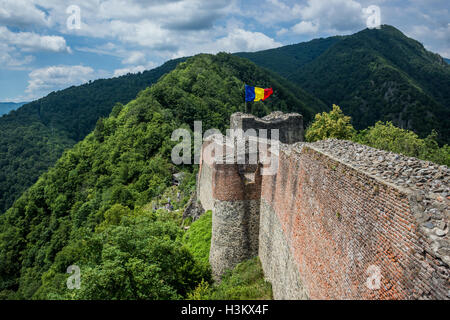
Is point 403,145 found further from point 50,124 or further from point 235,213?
point 50,124

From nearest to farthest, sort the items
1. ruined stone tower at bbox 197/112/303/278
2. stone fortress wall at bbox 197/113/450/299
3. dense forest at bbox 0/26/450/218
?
stone fortress wall at bbox 197/113/450/299 → ruined stone tower at bbox 197/112/303/278 → dense forest at bbox 0/26/450/218

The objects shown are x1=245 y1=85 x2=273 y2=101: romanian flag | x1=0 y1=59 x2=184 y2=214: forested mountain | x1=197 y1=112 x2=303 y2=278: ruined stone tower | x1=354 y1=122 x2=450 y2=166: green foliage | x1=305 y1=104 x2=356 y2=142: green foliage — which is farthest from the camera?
x1=0 y1=59 x2=184 y2=214: forested mountain

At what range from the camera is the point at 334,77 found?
116m

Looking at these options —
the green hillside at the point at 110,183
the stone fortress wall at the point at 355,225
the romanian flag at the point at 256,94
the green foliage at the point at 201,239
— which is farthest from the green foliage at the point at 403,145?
the green hillside at the point at 110,183

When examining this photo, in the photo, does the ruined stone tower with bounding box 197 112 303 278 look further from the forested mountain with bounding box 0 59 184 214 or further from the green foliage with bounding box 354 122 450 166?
the forested mountain with bounding box 0 59 184 214

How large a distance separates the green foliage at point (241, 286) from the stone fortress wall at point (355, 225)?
68cm

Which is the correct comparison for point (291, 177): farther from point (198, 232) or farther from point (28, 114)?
point (28, 114)

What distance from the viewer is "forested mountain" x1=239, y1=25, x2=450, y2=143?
7231 cm

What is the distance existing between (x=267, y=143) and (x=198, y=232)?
318 inches

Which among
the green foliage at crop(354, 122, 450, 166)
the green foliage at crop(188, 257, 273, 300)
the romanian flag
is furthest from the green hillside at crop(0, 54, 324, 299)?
the green foliage at crop(354, 122, 450, 166)

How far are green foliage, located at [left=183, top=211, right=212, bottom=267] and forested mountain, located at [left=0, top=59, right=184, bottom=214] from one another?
82.0 metres
